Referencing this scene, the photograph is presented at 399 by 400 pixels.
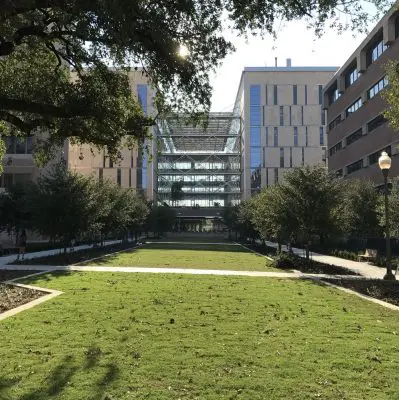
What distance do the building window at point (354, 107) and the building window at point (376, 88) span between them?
273 cm

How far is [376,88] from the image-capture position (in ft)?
159

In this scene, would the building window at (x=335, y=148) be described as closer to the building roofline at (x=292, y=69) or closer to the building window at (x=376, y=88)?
the building window at (x=376, y=88)

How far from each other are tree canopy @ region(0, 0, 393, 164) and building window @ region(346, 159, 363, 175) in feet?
149

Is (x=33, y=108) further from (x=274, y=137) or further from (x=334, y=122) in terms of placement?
(x=274, y=137)

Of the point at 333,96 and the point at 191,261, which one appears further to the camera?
the point at 333,96

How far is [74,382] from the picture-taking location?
5.54 m

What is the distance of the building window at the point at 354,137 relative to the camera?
178 ft

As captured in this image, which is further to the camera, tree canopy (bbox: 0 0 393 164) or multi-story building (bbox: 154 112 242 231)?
multi-story building (bbox: 154 112 242 231)

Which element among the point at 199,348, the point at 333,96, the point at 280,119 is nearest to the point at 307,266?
the point at 199,348

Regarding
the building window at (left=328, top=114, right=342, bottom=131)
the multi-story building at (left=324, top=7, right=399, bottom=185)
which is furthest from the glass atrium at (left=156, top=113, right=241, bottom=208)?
the multi-story building at (left=324, top=7, right=399, bottom=185)

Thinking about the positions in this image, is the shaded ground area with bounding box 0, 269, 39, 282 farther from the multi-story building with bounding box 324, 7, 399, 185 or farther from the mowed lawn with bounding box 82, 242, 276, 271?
the multi-story building with bounding box 324, 7, 399, 185

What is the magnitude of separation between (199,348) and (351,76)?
57.2 meters

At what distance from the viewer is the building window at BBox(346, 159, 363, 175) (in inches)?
2164

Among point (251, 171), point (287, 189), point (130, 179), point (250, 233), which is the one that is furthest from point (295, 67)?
point (287, 189)
